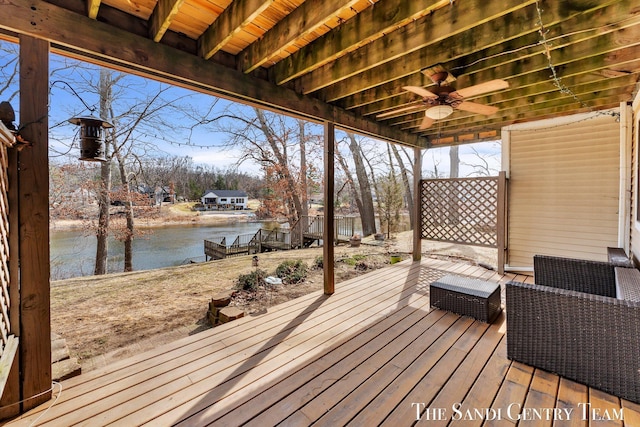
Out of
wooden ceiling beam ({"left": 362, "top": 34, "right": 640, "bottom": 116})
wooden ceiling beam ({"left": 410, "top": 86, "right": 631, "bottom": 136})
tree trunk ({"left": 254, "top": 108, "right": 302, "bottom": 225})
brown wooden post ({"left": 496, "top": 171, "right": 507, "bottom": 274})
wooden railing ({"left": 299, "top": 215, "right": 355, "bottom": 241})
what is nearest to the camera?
wooden ceiling beam ({"left": 362, "top": 34, "right": 640, "bottom": 116})

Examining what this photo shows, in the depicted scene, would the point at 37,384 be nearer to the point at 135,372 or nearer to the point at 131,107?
the point at 135,372

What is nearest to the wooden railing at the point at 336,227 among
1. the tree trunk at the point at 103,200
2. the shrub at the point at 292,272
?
the shrub at the point at 292,272

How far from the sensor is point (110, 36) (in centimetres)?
192

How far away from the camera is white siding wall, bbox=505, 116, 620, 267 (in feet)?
12.9

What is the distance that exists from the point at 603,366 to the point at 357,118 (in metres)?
3.54

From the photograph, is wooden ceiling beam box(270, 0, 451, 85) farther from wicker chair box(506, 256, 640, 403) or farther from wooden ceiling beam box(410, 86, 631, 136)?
wooden ceiling beam box(410, 86, 631, 136)

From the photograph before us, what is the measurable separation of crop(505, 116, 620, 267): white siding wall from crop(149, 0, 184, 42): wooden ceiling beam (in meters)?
5.09

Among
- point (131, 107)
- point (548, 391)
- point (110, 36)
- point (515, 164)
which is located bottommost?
point (548, 391)

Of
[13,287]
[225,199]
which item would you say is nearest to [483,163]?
[225,199]

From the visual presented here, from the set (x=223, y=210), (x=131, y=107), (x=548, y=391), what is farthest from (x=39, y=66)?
(x=223, y=210)

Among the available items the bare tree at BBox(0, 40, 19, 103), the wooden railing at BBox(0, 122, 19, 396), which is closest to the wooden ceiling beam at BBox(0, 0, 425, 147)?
the wooden railing at BBox(0, 122, 19, 396)

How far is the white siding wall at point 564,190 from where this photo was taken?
3928 millimetres

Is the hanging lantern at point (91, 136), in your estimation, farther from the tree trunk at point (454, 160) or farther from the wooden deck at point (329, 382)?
the tree trunk at point (454, 160)

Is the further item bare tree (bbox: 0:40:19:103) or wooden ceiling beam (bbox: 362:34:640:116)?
bare tree (bbox: 0:40:19:103)
